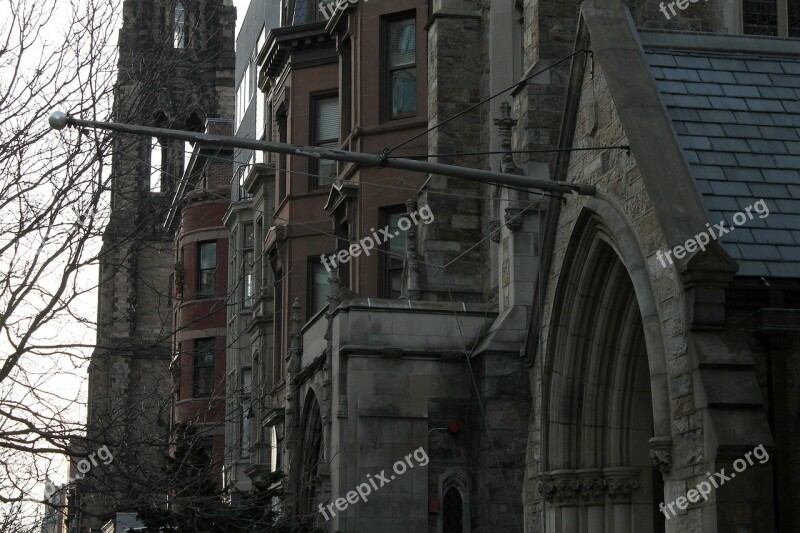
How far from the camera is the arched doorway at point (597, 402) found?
18.8m

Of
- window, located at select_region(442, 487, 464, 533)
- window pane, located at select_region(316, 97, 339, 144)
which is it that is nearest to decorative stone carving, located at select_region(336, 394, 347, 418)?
window, located at select_region(442, 487, 464, 533)

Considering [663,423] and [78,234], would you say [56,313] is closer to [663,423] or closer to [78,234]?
[78,234]

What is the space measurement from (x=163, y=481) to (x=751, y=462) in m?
5.64

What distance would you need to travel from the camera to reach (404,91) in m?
31.2

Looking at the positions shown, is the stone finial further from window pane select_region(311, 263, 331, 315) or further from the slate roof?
window pane select_region(311, 263, 331, 315)

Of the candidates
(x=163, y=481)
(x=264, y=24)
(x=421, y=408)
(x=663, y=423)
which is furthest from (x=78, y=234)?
(x=264, y=24)

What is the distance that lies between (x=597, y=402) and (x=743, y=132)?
3.58 meters

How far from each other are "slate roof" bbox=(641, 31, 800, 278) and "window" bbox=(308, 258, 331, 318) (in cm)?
1784

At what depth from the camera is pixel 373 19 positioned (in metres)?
31.5

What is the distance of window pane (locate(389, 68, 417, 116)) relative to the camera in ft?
102

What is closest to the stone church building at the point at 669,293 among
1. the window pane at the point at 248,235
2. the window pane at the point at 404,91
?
the window pane at the point at 404,91

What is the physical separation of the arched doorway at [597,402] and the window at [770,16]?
19.5 feet

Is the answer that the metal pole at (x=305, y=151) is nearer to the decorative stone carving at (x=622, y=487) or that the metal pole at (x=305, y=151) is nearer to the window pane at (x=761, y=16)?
the decorative stone carving at (x=622, y=487)

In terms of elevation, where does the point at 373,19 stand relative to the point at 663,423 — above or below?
above
